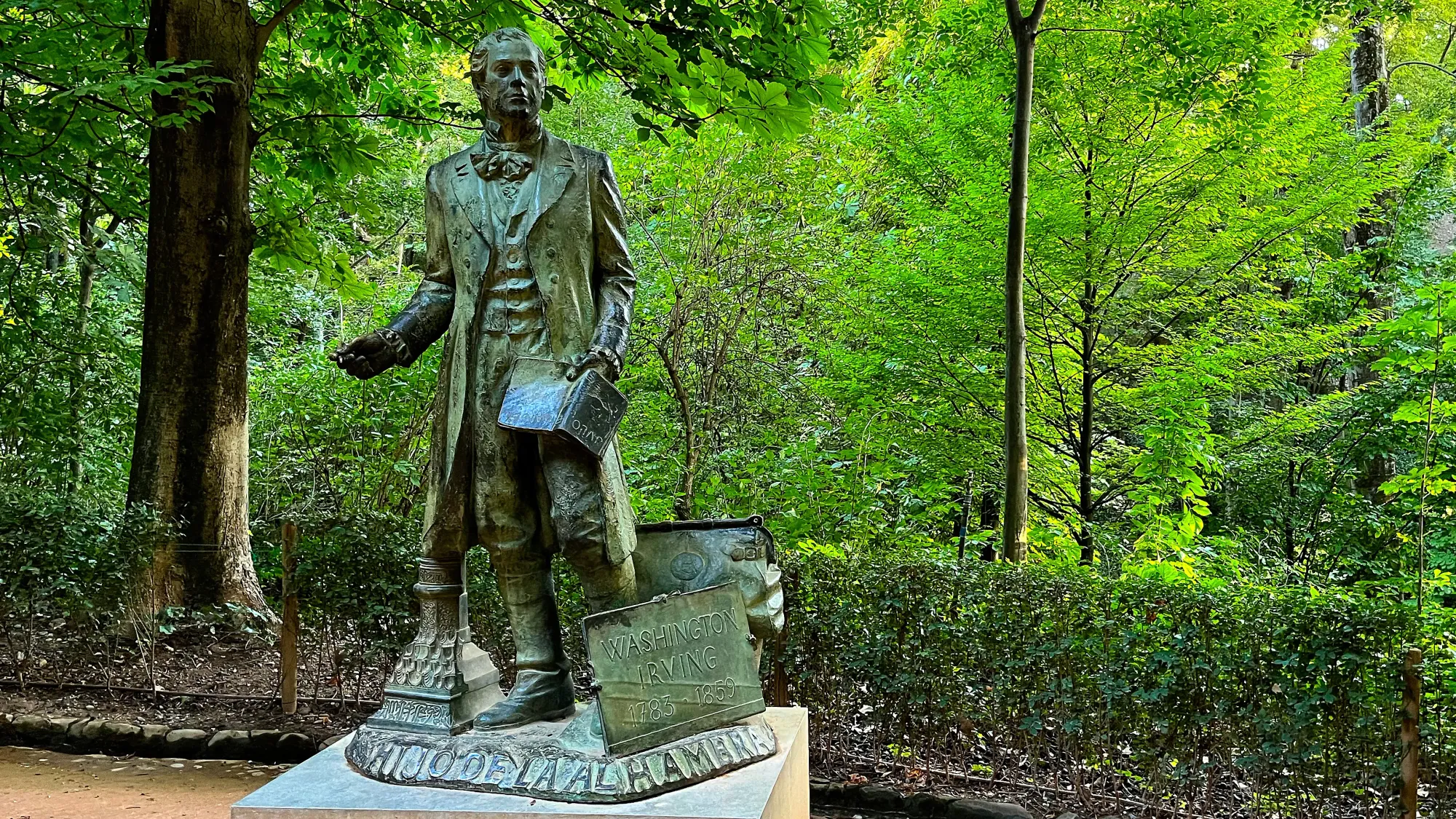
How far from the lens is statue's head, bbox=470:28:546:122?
3.30 metres

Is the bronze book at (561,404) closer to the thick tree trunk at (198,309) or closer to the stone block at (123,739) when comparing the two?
the stone block at (123,739)

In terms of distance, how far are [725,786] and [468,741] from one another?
0.76m

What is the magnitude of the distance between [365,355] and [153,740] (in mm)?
3905

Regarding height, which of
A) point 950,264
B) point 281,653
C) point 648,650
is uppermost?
point 950,264

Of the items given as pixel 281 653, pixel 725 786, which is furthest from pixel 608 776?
pixel 281 653

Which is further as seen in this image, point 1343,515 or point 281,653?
point 1343,515

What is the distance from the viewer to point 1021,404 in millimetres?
6445

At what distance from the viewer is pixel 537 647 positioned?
3.55 metres

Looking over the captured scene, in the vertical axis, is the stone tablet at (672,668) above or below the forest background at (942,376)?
below

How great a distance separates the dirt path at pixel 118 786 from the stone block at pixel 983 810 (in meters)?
3.30

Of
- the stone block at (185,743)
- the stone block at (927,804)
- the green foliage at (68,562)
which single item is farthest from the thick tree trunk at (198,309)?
the stone block at (927,804)

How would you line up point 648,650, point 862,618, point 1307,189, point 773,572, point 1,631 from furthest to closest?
point 1307,189
point 1,631
point 862,618
point 773,572
point 648,650

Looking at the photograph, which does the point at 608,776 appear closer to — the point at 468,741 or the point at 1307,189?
the point at 468,741

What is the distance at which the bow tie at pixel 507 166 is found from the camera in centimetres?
340
